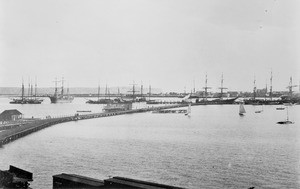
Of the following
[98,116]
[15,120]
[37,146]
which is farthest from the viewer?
[98,116]

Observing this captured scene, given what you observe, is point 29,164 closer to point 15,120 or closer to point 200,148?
point 200,148

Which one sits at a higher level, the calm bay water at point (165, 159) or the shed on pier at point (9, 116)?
the shed on pier at point (9, 116)

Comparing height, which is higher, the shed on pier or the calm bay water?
the shed on pier

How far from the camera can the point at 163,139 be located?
7606 centimetres

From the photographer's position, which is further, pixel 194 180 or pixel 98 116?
pixel 98 116

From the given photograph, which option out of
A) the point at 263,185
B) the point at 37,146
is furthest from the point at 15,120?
the point at 263,185

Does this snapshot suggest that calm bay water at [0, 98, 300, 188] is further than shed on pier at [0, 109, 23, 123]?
No

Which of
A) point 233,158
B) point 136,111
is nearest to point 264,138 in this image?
point 233,158

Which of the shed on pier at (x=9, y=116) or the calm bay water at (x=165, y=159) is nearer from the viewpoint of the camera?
the calm bay water at (x=165, y=159)

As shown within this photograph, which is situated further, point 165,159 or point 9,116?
point 9,116

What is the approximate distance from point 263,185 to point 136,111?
128 m

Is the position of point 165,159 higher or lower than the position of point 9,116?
lower

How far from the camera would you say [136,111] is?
16512cm

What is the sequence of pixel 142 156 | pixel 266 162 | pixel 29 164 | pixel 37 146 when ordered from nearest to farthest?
1. pixel 29 164
2. pixel 266 162
3. pixel 142 156
4. pixel 37 146
